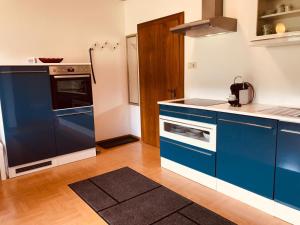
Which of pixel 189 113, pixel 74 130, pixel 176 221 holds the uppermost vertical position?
pixel 189 113

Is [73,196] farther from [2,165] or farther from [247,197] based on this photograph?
[247,197]

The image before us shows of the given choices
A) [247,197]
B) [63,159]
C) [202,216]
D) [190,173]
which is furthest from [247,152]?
[63,159]

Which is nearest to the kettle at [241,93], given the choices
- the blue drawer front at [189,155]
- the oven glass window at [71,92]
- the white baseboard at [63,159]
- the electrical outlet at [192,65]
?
the blue drawer front at [189,155]

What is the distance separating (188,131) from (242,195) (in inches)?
36.0

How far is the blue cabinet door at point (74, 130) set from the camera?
3.38 m

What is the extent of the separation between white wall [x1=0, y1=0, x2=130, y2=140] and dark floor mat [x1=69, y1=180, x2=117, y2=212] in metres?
1.61

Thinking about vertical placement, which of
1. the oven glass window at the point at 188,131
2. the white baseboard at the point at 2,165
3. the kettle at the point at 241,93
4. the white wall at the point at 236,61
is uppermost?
the white wall at the point at 236,61

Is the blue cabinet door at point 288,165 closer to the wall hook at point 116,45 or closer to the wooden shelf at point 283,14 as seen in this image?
the wooden shelf at point 283,14

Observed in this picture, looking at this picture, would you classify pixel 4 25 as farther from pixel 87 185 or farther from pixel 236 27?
pixel 236 27

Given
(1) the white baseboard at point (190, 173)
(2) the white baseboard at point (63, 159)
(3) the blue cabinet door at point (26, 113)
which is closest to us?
(1) the white baseboard at point (190, 173)

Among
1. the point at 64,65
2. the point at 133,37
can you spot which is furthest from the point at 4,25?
the point at 133,37

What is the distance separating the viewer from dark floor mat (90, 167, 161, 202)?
2.60 m

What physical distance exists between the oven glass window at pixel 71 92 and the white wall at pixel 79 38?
61 centimetres

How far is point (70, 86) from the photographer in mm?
3404
